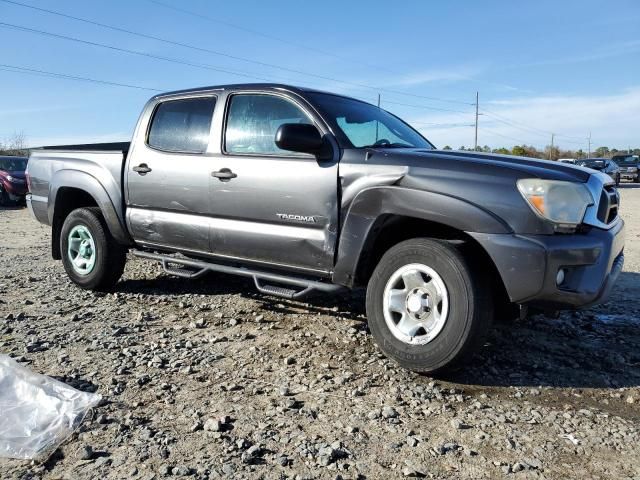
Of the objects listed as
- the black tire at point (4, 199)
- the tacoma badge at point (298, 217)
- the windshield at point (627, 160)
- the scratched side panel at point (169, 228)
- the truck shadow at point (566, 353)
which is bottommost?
the truck shadow at point (566, 353)

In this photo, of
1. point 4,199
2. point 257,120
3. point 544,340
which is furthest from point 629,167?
point 257,120

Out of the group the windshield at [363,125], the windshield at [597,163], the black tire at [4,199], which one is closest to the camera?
the windshield at [363,125]

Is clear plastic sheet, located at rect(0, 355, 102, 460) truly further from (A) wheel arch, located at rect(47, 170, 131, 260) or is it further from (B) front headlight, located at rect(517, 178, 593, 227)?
(B) front headlight, located at rect(517, 178, 593, 227)

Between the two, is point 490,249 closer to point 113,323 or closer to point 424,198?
point 424,198

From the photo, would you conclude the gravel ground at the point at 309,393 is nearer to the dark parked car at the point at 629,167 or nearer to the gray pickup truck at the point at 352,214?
the gray pickup truck at the point at 352,214

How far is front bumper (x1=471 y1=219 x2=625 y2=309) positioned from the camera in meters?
3.09

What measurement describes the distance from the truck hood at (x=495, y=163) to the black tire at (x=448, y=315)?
0.51 metres

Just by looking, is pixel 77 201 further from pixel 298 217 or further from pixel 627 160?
pixel 627 160

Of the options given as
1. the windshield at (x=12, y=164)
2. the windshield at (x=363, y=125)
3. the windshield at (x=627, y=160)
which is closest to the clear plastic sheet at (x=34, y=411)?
the windshield at (x=363, y=125)

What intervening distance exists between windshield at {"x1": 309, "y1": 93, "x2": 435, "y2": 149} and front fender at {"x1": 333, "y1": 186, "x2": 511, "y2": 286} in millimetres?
533

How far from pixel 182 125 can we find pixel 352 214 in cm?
211

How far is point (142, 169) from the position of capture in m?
4.99

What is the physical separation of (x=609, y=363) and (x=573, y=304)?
93cm

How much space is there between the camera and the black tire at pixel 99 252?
540 cm
